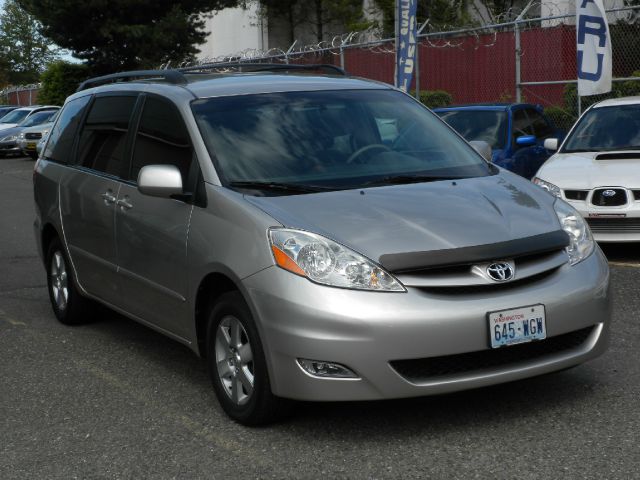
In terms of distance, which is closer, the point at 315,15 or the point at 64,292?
the point at 64,292

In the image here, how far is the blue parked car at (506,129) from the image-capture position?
12836mm

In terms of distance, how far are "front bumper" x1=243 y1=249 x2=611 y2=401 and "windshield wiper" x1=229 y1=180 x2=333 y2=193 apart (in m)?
0.65

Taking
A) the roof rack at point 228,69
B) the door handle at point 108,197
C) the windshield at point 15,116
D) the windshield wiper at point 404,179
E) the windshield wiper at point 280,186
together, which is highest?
the roof rack at point 228,69

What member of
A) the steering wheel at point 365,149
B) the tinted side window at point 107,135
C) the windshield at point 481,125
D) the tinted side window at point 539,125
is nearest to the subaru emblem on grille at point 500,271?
the steering wheel at point 365,149

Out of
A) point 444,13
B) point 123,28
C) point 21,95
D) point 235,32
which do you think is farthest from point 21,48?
point 444,13

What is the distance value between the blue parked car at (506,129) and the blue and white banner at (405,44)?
277 cm

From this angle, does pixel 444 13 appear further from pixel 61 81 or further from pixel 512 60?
pixel 61 81

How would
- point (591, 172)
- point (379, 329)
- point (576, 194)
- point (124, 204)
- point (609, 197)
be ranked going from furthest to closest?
point (591, 172), point (576, 194), point (609, 197), point (124, 204), point (379, 329)

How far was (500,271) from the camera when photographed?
4.73m

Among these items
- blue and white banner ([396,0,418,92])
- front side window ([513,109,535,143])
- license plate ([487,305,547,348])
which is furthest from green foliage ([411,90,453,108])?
license plate ([487,305,547,348])

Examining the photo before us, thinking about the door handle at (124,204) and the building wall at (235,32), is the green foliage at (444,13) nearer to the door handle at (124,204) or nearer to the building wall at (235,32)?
the building wall at (235,32)

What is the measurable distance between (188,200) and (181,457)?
56.0 inches

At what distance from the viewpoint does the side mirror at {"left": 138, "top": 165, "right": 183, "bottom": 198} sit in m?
5.51

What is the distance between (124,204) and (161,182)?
2.73ft
